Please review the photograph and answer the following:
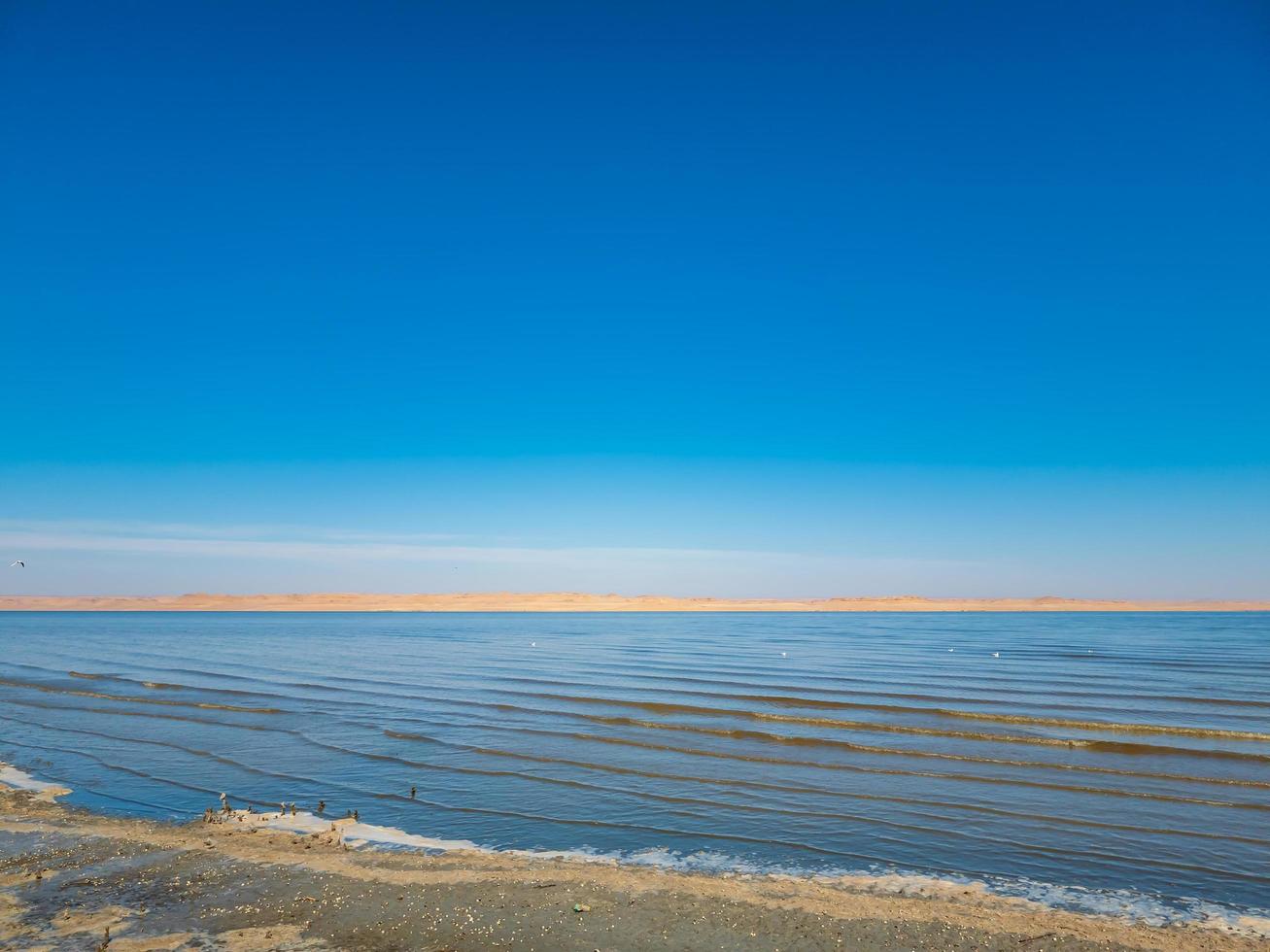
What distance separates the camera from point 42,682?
31688 mm

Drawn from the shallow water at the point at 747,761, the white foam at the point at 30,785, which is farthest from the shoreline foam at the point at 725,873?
the white foam at the point at 30,785

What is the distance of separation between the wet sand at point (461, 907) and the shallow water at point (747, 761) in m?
1.05

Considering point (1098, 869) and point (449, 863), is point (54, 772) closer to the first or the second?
point (449, 863)

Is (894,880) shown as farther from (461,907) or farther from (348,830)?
(348,830)

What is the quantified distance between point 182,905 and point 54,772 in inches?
383

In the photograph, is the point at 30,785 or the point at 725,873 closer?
the point at 725,873

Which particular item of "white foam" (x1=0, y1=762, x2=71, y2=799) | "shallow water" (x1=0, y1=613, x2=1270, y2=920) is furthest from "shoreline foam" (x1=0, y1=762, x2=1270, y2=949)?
"white foam" (x1=0, y1=762, x2=71, y2=799)

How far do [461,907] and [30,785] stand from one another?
429 inches

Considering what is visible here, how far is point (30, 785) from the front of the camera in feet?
48.0

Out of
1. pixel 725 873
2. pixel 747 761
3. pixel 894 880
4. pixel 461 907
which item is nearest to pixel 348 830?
pixel 461 907

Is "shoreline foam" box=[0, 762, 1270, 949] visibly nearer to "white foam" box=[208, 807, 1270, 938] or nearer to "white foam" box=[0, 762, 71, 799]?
"white foam" box=[208, 807, 1270, 938]

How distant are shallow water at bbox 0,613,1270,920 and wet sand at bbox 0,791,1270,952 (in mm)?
1048

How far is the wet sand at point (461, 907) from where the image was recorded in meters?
7.92

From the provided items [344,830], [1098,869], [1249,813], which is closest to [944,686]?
[1249,813]
